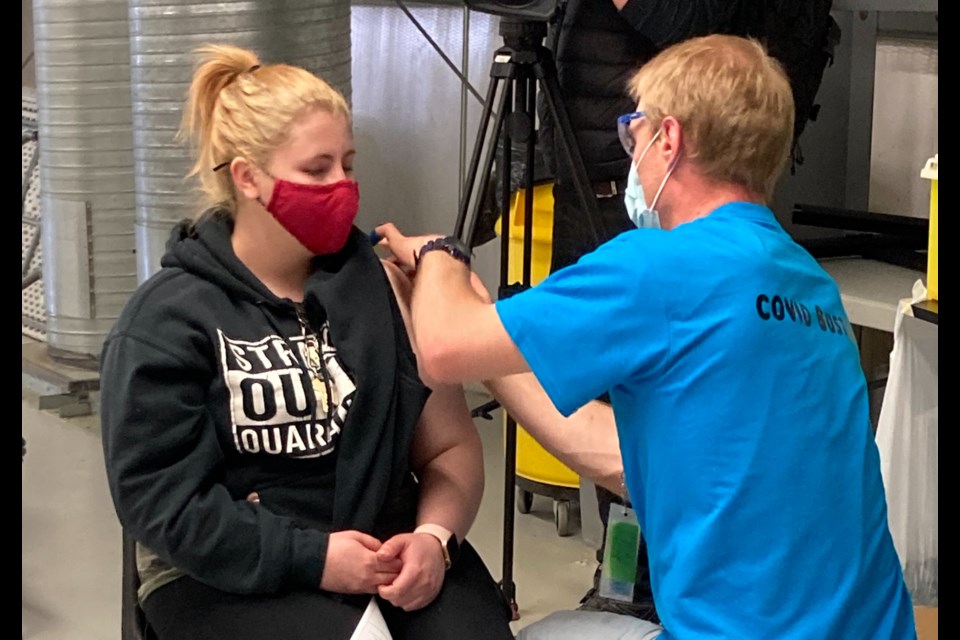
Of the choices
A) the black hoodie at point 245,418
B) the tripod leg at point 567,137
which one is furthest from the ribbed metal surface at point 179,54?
the black hoodie at point 245,418

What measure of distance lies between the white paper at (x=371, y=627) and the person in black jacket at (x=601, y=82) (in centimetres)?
90

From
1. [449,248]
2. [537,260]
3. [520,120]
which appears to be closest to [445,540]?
[449,248]

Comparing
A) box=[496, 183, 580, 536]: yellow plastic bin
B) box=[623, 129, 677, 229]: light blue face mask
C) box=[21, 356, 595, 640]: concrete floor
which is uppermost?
box=[623, 129, 677, 229]: light blue face mask

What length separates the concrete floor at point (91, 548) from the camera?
254cm

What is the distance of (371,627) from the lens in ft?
4.68

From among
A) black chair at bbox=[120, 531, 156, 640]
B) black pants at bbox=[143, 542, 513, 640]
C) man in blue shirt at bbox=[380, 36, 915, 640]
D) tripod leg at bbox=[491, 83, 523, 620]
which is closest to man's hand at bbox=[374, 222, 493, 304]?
man in blue shirt at bbox=[380, 36, 915, 640]

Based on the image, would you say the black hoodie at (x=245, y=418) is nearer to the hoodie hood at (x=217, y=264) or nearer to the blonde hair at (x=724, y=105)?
the hoodie hood at (x=217, y=264)

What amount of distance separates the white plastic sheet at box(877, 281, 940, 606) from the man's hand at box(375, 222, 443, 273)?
0.86m

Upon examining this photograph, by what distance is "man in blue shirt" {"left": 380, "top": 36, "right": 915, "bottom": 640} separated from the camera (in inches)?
→ 48.4

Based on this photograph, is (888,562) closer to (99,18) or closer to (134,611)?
(134,611)

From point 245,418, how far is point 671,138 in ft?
2.04

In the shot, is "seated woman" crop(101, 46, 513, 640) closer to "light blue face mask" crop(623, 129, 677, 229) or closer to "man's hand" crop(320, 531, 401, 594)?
"man's hand" crop(320, 531, 401, 594)

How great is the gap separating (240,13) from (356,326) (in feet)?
4.14

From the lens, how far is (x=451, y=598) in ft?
5.07
